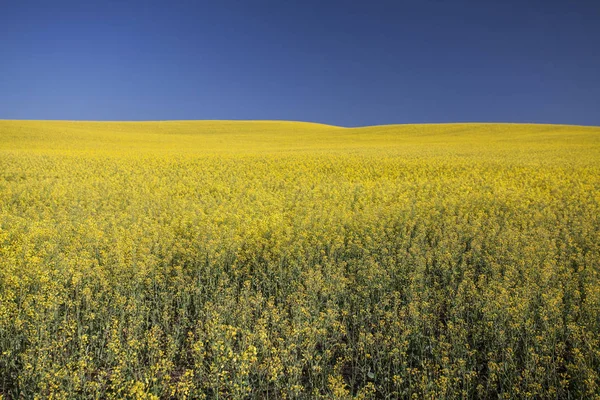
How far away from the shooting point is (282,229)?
29.7 ft

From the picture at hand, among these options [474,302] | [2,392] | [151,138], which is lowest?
[2,392]

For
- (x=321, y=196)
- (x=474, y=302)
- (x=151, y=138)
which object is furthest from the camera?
(x=151, y=138)

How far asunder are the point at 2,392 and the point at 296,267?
4.23 metres

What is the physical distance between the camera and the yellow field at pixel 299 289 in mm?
4180

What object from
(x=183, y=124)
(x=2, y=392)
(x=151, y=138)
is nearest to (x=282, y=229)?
(x=2, y=392)

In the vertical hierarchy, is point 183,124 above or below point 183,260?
above

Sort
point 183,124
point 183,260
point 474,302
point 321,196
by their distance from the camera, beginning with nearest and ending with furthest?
1. point 474,302
2. point 183,260
3. point 321,196
4. point 183,124

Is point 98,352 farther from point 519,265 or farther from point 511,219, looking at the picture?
point 511,219

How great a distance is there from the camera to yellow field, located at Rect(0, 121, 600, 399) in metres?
4.18

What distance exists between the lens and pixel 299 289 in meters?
5.99

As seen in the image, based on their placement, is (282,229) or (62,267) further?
(282,229)

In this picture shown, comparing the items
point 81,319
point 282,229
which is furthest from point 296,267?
point 81,319

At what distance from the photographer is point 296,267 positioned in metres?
6.95

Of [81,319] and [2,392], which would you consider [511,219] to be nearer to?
[81,319]
